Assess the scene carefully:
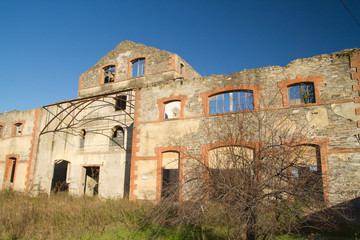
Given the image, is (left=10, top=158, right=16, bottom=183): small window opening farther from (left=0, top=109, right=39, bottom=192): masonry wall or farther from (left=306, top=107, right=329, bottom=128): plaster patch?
(left=306, top=107, right=329, bottom=128): plaster patch

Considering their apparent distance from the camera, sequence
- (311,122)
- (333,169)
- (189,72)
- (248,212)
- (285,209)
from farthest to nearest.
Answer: (189,72), (311,122), (333,169), (285,209), (248,212)

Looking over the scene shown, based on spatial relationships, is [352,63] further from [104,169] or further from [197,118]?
[104,169]

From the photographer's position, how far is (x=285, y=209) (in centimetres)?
521

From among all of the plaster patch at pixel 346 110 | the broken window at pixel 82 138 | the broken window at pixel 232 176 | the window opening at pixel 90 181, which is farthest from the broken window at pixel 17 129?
the plaster patch at pixel 346 110

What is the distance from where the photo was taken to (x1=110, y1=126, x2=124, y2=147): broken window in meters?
16.0

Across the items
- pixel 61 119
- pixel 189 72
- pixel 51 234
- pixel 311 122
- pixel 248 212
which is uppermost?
pixel 189 72

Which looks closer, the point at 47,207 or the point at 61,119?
the point at 47,207

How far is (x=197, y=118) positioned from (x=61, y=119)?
11.5 m

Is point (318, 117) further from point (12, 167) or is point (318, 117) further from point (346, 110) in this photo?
point (12, 167)

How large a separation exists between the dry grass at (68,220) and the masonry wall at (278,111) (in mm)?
1760

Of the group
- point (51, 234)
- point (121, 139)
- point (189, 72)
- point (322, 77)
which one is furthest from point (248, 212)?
point (189, 72)

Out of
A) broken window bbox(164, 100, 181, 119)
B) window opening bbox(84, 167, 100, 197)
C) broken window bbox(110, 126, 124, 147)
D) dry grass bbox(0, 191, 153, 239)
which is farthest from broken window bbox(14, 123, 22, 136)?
broken window bbox(164, 100, 181, 119)

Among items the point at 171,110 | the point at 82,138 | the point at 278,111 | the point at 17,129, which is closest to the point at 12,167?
the point at 17,129

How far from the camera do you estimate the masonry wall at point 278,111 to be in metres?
9.15
